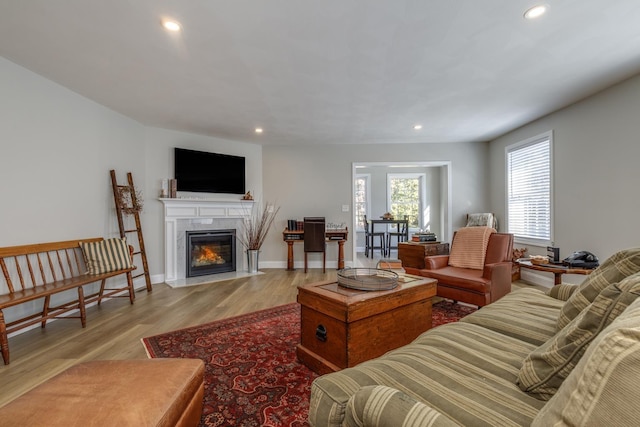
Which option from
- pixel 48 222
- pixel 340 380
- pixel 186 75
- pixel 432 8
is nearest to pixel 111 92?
pixel 186 75

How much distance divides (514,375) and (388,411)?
0.62 meters

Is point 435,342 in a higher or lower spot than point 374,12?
lower

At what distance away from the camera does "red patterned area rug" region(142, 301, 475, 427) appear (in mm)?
1518

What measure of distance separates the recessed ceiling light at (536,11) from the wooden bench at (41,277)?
427 centimetres

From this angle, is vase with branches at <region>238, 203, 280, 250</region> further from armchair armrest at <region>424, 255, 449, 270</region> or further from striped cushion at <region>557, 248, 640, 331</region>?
striped cushion at <region>557, 248, 640, 331</region>

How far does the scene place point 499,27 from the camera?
6.91 feet

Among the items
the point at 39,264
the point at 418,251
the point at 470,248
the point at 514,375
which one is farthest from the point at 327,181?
the point at 514,375

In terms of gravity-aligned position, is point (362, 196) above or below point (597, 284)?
above

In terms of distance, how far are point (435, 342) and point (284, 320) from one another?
1810 millimetres

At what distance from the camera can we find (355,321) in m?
1.70

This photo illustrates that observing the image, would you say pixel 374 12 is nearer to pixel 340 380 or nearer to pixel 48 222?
pixel 340 380

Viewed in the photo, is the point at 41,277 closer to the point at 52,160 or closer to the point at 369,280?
the point at 52,160

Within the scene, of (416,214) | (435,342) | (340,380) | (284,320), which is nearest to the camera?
(340,380)

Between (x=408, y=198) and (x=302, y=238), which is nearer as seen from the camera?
(x=302, y=238)
